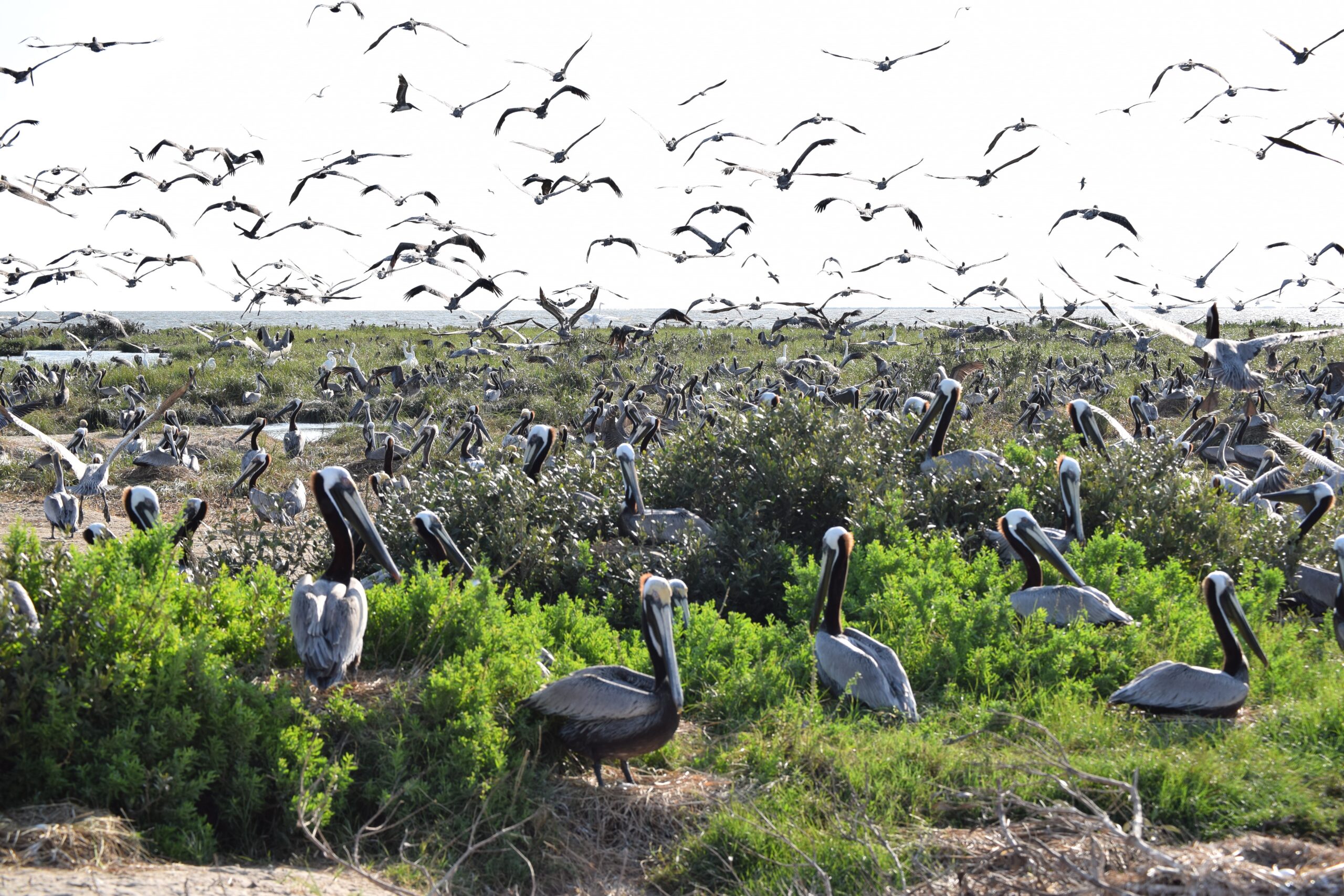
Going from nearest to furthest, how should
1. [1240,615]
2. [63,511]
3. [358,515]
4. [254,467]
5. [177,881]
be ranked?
[177,881] < [1240,615] < [358,515] < [63,511] < [254,467]

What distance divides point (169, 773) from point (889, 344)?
3223 cm

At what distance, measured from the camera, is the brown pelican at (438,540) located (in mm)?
7441

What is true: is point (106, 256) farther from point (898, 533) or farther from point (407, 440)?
point (898, 533)

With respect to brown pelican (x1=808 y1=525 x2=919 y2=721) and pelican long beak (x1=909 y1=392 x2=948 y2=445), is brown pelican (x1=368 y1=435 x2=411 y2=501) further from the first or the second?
pelican long beak (x1=909 y1=392 x2=948 y2=445)

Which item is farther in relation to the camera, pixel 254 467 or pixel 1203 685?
pixel 254 467

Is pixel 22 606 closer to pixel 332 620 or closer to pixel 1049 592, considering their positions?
pixel 332 620

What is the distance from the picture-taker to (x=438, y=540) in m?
7.50

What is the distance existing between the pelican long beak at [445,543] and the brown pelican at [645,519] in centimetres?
149

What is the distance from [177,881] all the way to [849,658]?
337cm

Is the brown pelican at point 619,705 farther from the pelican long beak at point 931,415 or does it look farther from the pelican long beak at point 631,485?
the pelican long beak at point 931,415

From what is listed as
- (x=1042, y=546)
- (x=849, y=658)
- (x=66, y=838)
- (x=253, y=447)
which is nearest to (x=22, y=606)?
(x=66, y=838)

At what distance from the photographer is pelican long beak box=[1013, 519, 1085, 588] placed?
6.80 m

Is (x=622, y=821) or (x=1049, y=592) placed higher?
(x=1049, y=592)

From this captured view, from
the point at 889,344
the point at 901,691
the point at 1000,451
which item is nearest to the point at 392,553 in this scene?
the point at 901,691
